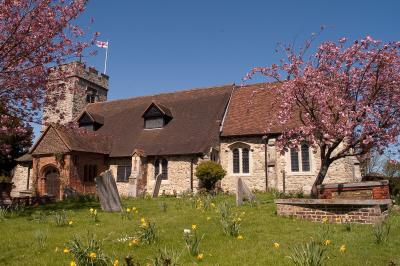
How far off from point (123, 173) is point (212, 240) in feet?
64.4

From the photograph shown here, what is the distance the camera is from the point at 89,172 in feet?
83.9

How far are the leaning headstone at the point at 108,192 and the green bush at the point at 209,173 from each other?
940cm

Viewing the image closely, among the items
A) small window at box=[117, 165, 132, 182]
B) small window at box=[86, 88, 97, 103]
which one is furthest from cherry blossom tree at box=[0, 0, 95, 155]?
small window at box=[86, 88, 97, 103]

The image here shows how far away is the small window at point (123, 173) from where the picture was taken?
26.4 meters

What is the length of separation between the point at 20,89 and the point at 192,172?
1258 cm

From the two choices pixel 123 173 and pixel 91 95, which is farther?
pixel 91 95

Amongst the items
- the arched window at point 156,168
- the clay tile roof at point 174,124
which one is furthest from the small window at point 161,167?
the clay tile roof at point 174,124

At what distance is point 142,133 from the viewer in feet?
91.5

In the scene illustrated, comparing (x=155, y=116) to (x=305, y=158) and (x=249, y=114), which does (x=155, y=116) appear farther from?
(x=305, y=158)

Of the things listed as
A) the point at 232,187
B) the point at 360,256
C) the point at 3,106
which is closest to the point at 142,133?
the point at 232,187

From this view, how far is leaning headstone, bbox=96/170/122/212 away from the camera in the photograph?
1317 cm

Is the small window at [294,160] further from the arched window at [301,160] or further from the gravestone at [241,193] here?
the gravestone at [241,193]

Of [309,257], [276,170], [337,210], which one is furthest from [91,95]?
[309,257]

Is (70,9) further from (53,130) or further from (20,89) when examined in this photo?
(53,130)
